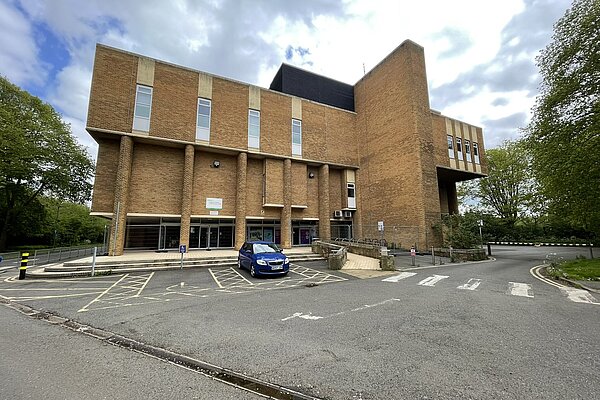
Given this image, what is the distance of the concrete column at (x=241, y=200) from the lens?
19.9m

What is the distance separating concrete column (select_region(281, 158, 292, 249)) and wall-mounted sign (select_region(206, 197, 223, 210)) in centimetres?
511

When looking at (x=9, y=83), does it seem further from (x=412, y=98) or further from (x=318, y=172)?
(x=412, y=98)

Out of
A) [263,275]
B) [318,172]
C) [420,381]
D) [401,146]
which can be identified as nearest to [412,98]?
[401,146]

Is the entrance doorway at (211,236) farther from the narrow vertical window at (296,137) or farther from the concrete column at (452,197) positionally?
the concrete column at (452,197)

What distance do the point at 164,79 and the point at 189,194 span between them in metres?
8.68

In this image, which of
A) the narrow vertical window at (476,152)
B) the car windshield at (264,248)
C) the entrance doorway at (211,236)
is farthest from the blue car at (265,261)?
the narrow vertical window at (476,152)

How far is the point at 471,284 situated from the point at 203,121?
19.5 meters

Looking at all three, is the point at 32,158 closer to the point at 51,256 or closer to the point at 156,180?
the point at 51,256

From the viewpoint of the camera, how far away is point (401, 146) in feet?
71.6

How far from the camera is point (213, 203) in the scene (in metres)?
20.2

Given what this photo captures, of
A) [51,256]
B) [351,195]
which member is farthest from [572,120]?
[51,256]

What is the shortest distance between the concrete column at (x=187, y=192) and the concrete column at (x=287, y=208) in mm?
7241

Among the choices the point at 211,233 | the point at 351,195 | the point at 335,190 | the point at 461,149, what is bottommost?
the point at 211,233

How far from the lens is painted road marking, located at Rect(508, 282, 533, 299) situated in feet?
26.7
